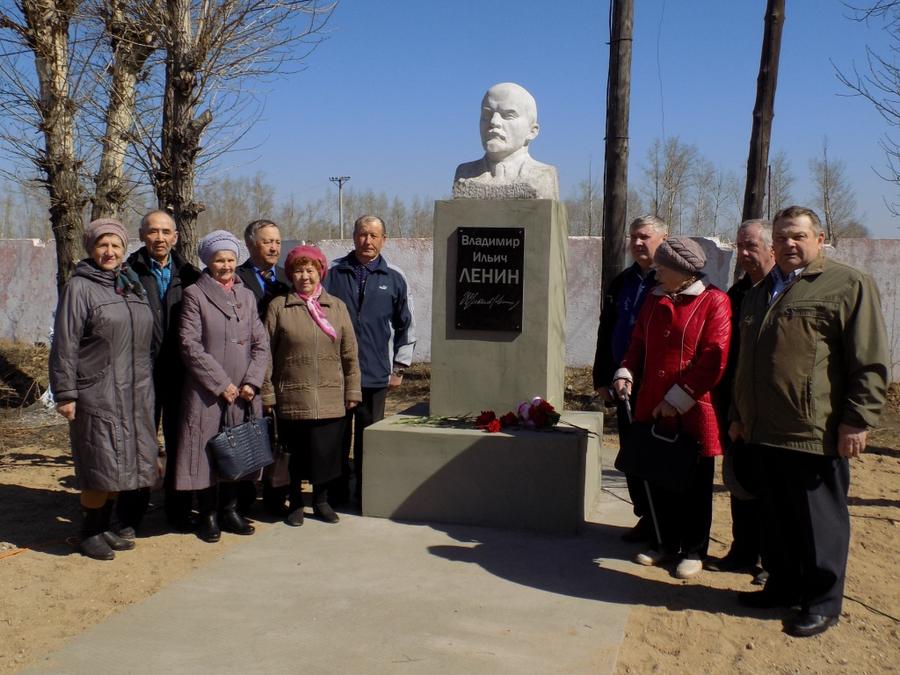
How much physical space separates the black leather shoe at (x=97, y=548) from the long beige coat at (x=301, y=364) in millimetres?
1054

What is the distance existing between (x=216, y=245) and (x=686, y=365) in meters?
2.44

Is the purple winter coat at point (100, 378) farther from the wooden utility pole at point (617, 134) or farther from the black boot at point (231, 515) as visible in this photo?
the wooden utility pole at point (617, 134)

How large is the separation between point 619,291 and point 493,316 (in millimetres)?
778

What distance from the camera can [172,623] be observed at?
3.34 m

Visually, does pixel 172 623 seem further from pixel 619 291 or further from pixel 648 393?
pixel 619 291

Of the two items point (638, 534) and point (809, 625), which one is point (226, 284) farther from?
point (809, 625)

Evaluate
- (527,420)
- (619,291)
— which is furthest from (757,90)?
(527,420)

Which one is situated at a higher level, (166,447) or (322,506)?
(166,447)

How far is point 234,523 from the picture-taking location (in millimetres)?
4520

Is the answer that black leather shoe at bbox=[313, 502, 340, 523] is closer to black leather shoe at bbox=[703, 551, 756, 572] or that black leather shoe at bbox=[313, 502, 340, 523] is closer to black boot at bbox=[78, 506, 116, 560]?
black boot at bbox=[78, 506, 116, 560]

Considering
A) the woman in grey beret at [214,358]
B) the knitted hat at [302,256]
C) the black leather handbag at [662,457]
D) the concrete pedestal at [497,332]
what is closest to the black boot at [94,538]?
the woman in grey beret at [214,358]

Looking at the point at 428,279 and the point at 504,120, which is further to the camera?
the point at 428,279

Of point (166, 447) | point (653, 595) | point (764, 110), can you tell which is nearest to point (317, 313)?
point (166, 447)

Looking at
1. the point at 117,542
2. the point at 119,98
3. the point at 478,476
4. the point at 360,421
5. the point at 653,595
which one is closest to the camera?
the point at 653,595
